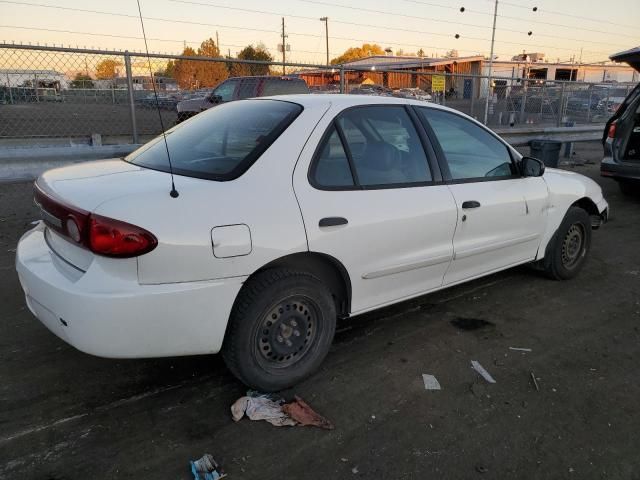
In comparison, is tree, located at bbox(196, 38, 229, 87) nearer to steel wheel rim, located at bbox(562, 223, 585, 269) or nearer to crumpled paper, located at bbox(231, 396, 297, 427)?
steel wheel rim, located at bbox(562, 223, 585, 269)

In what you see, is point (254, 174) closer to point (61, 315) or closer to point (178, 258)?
point (178, 258)

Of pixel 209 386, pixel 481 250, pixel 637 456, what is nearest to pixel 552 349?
pixel 481 250

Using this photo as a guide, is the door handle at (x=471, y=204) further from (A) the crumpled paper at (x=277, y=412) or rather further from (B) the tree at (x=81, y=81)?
(B) the tree at (x=81, y=81)

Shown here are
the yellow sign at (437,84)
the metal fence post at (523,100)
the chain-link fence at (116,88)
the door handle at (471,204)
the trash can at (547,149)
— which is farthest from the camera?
the metal fence post at (523,100)

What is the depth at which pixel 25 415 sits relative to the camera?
2.64 metres

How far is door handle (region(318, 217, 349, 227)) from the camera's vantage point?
9.16 feet

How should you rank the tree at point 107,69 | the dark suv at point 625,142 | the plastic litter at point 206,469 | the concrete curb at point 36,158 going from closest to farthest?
the plastic litter at point 206,469 < the concrete curb at point 36,158 < the tree at point 107,69 < the dark suv at point 625,142

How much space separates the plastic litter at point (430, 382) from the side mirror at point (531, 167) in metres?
1.85

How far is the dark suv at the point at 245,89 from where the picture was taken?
10.4 metres

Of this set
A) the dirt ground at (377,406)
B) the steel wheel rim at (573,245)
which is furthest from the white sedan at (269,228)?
the steel wheel rim at (573,245)

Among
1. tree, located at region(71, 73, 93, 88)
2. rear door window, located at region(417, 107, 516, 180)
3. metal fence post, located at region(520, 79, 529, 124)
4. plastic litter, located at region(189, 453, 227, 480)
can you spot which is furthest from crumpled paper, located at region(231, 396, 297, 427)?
metal fence post, located at region(520, 79, 529, 124)

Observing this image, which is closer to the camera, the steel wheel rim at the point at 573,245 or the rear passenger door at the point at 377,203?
the rear passenger door at the point at 377,203

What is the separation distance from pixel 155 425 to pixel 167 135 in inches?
76.3

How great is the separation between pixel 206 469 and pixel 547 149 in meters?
9.25
